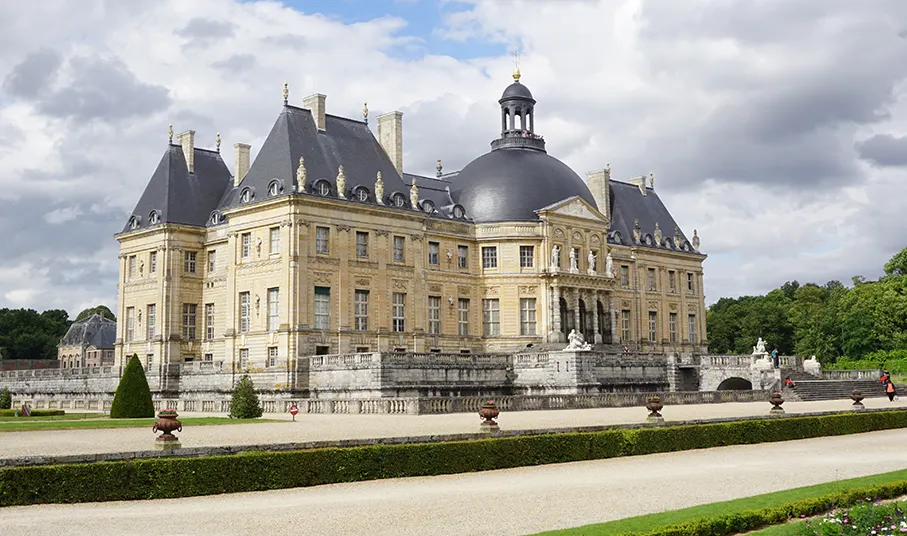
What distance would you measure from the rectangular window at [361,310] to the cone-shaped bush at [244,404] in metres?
15.2

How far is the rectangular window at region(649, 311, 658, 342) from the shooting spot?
63.8 meters

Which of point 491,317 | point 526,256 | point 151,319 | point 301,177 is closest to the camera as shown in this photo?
point 301,177

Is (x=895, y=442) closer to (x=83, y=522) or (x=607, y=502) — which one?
(x=607, y=502)

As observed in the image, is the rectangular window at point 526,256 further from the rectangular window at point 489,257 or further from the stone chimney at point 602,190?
the stone chimney at point 602,190

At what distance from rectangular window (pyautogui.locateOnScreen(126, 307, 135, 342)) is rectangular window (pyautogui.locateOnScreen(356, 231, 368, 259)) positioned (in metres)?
15.4

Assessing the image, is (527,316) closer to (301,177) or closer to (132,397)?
(301,177)

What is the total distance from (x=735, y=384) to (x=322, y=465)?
39.5 meters

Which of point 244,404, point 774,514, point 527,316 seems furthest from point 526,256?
point 774,514

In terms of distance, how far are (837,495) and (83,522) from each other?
405 inches

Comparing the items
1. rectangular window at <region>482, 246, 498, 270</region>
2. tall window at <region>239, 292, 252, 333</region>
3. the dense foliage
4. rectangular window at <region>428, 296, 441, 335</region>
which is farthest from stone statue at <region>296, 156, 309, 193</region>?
the dense foliage

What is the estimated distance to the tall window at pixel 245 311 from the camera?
155 feet

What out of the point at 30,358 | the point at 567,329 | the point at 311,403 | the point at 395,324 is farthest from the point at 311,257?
the point at 30,358

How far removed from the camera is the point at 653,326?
64.3 m

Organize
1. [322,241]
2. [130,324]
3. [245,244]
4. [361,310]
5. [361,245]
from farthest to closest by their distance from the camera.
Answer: [130,324] → [245,244] → [361,245] → [361,310] → [322,241]
